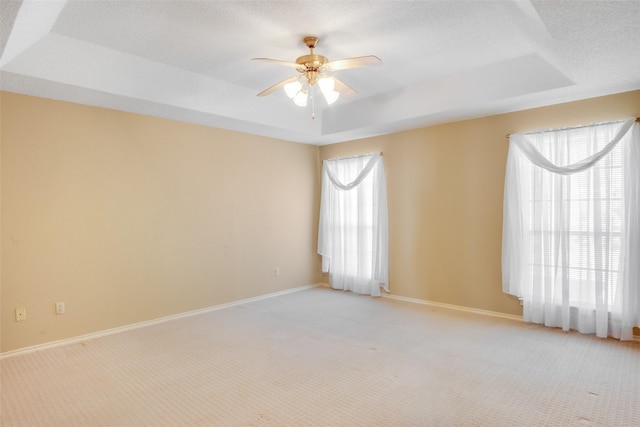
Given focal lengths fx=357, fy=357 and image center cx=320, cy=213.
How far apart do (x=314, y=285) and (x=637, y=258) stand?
419cm

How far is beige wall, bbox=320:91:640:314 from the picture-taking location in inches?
164

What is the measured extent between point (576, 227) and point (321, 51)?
313 cm

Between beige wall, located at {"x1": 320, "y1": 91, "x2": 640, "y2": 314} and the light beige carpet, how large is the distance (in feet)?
2.08

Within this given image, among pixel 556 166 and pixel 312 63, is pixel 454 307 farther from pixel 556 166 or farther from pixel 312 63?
pixel 312 63

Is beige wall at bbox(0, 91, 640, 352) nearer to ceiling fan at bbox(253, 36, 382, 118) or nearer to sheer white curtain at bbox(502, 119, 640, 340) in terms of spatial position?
sheer white curtain at bbox(502, 119, 640, 340)

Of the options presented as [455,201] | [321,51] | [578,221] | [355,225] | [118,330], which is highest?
[321,51]

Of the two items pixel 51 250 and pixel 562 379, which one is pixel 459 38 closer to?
pixel 562 379

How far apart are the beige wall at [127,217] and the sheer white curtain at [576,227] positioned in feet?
10.7

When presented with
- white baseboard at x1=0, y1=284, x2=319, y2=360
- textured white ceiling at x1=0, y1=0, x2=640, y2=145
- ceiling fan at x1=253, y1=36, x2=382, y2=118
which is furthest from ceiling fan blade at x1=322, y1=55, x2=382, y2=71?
white baseboard at x1=0, y1=284, x2=319, y2=360

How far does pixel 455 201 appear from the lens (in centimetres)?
460

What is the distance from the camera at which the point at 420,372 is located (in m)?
2.80

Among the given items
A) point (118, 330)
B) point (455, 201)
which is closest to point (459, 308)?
point (455, 201)

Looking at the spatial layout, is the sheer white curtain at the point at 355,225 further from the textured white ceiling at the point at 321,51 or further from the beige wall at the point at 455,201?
the textured white ceiling at the point at 321,51

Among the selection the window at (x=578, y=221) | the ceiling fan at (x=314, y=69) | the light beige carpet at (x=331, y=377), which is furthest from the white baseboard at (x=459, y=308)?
the ceiling fan at (x=314, y=69)
